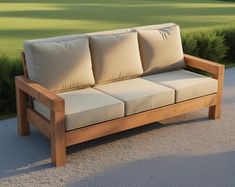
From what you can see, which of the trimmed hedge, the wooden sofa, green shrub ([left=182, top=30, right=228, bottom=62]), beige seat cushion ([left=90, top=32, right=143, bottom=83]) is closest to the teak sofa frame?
the wooden sofa

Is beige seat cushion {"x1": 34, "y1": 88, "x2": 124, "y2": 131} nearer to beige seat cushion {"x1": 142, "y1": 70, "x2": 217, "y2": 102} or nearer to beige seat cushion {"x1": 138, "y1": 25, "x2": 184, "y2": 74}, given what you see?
beige seat cushion {"x1": 142, "y1": 70, "x2": 217, "y2": 102}

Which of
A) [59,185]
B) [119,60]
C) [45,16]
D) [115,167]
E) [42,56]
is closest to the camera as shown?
[59,185]

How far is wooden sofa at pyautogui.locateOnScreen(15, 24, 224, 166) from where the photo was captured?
401 centimetres

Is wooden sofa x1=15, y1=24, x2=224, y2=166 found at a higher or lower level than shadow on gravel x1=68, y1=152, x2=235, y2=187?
higher

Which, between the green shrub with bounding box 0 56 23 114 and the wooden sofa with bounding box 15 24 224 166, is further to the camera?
the green shrub with bounding box 0 56 23 114

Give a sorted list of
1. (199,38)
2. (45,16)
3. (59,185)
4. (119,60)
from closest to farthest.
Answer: (59,185), (119,60), (199,38), (45,16)

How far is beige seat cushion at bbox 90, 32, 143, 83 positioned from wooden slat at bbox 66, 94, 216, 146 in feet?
2.02

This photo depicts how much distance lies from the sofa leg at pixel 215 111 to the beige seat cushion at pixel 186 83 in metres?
0.21

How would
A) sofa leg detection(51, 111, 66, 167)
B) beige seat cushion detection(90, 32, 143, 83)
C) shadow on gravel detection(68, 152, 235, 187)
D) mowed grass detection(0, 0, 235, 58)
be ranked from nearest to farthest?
1. shadow on gravel detection(68, 152, 235, 187)
2. sofa leg detection(51, 111, 66, 167)
3. beige seat cushion detection(90, 32, 143, 83)
4. mowed grass detection(0, 0, 235, 58)

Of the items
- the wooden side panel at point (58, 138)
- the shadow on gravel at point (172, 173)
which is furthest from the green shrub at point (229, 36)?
the wooden side panel at point (58, 138)

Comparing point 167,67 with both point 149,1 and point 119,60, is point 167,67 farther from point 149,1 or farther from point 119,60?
point 149,1

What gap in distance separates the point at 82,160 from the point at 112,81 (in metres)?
1.12

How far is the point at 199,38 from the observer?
7730 millimetres

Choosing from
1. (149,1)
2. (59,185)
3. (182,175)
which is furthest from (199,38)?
(149,1)
